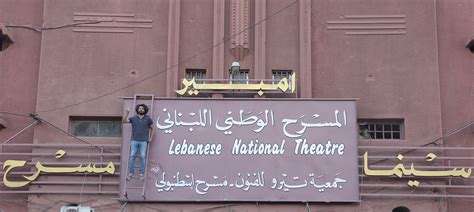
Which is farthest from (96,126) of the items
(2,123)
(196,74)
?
(196,74)

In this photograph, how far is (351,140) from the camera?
15570 mm

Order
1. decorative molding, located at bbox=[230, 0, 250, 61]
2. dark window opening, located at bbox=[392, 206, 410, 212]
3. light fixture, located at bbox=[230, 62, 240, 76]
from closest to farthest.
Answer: dark window opening, located at bbox=[392, 206, 410, 212] < light fixture, located at bbox=[230, 62, 240, 76] < decorative molding, located at bbox=[230, 0, 250, 61]

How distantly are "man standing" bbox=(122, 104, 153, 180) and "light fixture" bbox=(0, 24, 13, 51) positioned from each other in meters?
3.76

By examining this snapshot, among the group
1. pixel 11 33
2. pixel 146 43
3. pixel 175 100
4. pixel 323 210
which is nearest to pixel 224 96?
pixel 175 100

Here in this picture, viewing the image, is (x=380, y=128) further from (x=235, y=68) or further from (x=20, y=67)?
(x=20, y=67)

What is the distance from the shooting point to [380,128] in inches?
641

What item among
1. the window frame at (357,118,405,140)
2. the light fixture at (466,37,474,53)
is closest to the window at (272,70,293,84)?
the window frame at (357,118,405,140)

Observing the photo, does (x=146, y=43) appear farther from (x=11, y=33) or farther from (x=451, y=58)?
(x=451, y=58)

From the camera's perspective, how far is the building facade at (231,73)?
15.6m

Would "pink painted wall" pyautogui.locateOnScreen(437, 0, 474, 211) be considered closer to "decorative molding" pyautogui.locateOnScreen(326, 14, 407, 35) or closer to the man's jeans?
"decorative molding" pyautogui.locateOnScreen(326, 14, 407, 35)

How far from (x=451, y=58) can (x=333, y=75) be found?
280 centimetres

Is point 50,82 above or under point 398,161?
above

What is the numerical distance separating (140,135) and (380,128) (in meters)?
5.39

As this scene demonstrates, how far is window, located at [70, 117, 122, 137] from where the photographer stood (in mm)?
16250
